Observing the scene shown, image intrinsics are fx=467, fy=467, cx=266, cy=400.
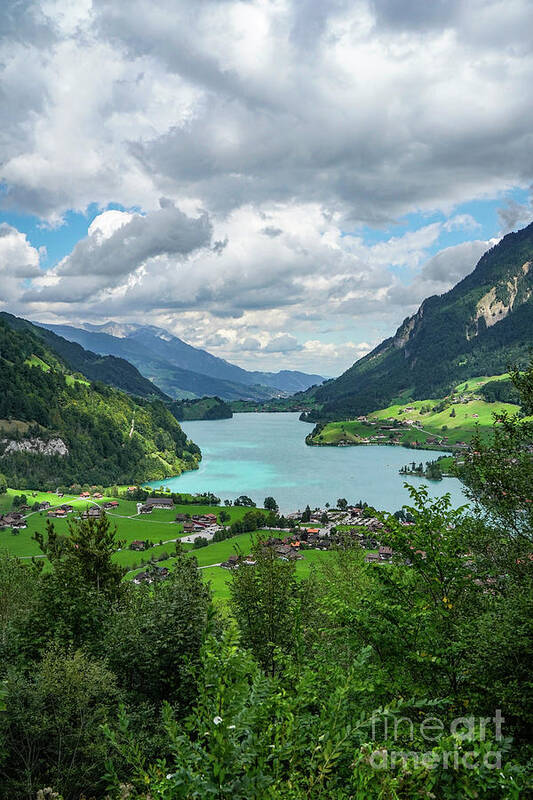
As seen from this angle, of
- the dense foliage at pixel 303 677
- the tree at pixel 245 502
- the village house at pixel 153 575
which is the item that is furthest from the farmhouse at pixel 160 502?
the dense foliage at pixel 303 677

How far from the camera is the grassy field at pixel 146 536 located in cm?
8019

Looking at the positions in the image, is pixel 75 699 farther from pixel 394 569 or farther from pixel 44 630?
pixel 394 569

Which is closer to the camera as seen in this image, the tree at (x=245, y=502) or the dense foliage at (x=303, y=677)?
the dense foliage at (x=303, y=677)

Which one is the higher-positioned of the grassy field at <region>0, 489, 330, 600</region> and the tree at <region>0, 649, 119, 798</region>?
the tree at <region>0, 649, 119, 798</region>

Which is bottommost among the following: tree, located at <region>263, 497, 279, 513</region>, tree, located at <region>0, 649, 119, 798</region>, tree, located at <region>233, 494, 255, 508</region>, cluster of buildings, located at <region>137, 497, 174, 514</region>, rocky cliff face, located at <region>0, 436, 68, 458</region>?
cluster of buildings, located at <region>137, 497, 174, 514</region>

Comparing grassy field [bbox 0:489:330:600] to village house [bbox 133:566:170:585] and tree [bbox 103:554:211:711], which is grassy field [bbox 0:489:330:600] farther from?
tree [bbox 103:554:211:711]

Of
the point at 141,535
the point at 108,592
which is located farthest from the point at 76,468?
the point at 108,592

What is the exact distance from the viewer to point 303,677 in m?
6.59

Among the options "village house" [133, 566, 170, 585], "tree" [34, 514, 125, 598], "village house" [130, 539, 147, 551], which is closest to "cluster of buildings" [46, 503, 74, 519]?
"village house" [130, 539, 147, 551]

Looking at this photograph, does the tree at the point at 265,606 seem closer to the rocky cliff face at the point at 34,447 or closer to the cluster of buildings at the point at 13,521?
the cluster of buildings at the point at 13,521

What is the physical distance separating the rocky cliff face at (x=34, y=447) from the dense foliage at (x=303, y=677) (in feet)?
618

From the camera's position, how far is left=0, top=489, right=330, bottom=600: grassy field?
8019 cm

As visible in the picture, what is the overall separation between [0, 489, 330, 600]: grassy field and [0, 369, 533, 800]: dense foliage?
43673 millimetres

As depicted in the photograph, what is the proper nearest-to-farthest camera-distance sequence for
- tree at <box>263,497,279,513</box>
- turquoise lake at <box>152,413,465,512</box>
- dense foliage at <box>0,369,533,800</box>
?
1. dense foliage at <box>0,369,533,800</box>
2. tree at <box>263,497,279,513</box>
3. turquoise lake at <box>152,413,465,512</box>
